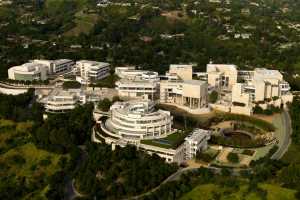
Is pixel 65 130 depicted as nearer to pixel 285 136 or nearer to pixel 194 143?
pixel 194 143

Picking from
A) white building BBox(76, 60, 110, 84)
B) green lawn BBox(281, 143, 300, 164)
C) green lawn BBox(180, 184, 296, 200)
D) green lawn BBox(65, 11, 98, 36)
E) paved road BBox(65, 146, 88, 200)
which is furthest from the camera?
green lawn BBox(65, 11, 98, 36)

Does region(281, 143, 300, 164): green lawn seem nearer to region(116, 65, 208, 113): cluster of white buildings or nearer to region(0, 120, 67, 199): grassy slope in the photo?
region(116, 65, 208, 113): cluster of white buildings

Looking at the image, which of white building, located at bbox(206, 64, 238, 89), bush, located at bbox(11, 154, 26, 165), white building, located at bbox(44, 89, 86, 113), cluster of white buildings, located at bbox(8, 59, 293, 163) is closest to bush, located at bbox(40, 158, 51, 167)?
bush, located at bbox(11, 154, 26, 165)

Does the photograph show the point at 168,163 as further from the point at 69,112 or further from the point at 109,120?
the point at 69,112

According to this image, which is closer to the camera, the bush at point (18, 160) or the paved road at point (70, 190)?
the paved road at point (70, 190)

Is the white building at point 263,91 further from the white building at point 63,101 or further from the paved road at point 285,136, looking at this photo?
the white building at point 63,101

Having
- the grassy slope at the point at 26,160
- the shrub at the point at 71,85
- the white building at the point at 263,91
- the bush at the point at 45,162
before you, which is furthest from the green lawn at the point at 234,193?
the shrub at the point at 71,85

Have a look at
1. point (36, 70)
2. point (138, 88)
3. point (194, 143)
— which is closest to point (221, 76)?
point (138, 88)
